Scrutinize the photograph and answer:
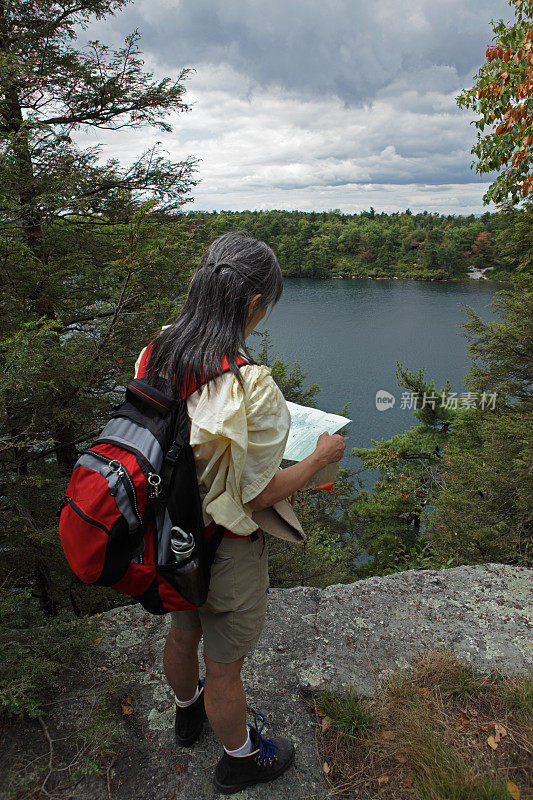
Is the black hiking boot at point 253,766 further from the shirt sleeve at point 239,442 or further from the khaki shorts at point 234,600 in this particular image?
the shirt sleeve at point 239,442

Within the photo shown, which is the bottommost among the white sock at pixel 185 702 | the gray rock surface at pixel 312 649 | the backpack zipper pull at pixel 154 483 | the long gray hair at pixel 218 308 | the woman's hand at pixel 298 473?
the gray rock surface at pixel 312 649

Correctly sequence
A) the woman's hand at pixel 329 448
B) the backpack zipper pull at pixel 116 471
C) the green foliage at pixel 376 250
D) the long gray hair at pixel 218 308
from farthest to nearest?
the green foliage at pixel 376 250 → the woman's hand at pixel 329 448 → the long gray hair at pixel 218 308 → the backpack zipper pull at pixel 116 471

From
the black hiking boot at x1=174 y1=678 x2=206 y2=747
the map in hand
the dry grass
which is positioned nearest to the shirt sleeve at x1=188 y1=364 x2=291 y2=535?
the map in hand

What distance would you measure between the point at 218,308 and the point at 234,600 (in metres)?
0.77

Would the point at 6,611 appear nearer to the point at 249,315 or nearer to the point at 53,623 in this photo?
the point at 53,623

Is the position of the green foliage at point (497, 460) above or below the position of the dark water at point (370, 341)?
above

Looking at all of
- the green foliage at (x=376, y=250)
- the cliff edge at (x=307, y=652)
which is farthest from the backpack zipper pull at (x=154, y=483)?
the green foliage at (x=376, y=250)

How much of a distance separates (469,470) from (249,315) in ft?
23.6

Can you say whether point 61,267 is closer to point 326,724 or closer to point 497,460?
point 326,724

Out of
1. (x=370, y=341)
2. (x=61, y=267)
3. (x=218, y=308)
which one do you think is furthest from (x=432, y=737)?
(x=370, y=341)

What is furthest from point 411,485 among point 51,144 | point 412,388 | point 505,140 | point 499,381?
point 51,144

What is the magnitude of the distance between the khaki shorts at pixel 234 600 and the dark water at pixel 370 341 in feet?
44.6

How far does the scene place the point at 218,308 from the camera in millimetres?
1141

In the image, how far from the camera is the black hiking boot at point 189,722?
1589 millimetres
